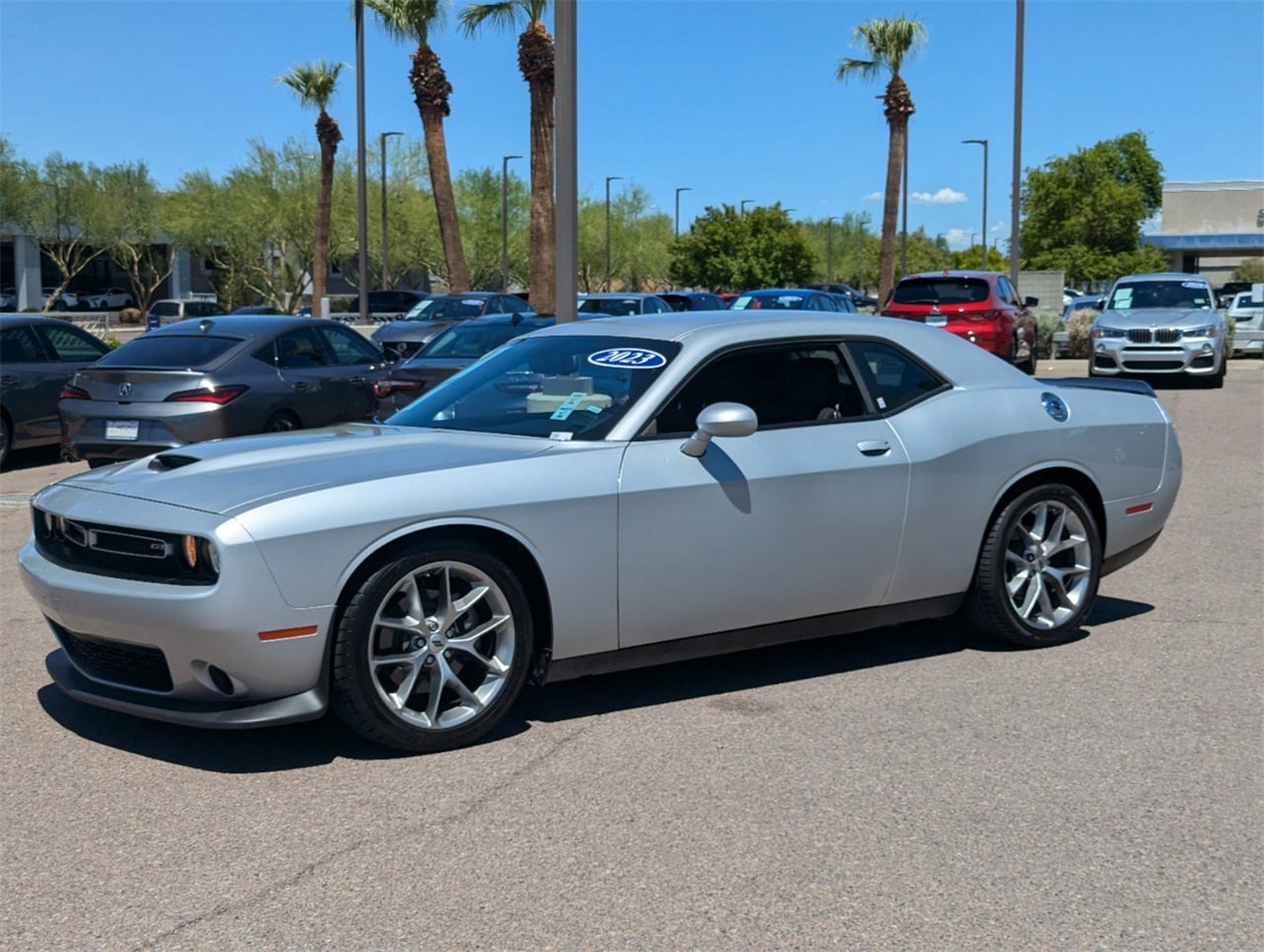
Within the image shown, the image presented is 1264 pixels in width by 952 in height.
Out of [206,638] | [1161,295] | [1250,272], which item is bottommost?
[206,638]

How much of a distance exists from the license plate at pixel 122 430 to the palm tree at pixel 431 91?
76.7 ft

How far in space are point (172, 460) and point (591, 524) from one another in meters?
1.54

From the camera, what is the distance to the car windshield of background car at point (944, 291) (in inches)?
840

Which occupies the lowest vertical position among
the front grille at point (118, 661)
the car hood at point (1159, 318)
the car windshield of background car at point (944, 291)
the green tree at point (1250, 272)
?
the front grille at point (118, 661)

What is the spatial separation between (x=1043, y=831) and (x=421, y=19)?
33949 millimetres

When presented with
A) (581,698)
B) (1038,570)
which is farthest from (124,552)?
(1038,570)

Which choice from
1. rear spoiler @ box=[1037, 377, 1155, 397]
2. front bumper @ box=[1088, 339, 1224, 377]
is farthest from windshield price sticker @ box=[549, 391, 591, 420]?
front bumper @ box=[1088, 339, 1224, 377]

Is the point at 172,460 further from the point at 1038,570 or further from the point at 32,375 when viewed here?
the point at 32,375

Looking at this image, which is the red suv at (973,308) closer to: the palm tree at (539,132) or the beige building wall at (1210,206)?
the palm tree at (539,132)

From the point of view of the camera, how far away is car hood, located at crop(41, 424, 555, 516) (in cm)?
481

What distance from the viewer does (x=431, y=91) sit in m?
34.7

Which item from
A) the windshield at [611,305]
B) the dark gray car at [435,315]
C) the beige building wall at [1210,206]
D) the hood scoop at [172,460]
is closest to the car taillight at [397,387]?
the hood scoop at [172,460]

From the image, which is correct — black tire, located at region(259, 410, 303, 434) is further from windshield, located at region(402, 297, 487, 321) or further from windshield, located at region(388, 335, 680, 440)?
windshield, located at region(402, 297, 487, 321)

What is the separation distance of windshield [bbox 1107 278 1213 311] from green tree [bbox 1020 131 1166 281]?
44.7 metres
